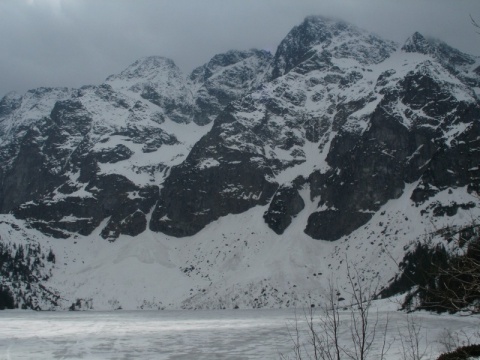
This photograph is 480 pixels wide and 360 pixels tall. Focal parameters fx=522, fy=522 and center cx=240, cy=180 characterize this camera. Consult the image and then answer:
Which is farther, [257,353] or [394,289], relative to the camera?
[394,289]

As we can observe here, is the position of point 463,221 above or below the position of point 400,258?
above

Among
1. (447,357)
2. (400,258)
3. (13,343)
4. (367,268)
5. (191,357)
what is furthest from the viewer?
(367,268)

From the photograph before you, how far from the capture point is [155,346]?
167 feet

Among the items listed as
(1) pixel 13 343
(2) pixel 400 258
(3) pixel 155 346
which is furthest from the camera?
(2) pixel 400 258

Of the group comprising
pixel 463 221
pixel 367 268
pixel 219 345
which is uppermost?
Result: pixel 463 221

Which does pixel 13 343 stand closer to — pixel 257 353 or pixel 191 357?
pixel 191 357

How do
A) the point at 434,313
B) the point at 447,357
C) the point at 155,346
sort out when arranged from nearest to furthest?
the point at 447,357 → the point at 155,346 → the point at 434,313

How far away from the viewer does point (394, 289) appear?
560 ft

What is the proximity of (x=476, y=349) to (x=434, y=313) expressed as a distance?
76.9m

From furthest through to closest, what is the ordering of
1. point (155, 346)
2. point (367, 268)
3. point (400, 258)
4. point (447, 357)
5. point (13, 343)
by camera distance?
1. point (367, 268)
2. point (400, 258)
3. point (13, 343)
4. point (155, 346)
5. point (447, 357)

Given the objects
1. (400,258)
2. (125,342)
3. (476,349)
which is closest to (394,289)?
(400,258)

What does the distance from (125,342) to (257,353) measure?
792 inches

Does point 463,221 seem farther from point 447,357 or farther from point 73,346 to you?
point 447,357

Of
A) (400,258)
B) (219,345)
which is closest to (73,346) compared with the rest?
(219,345)
